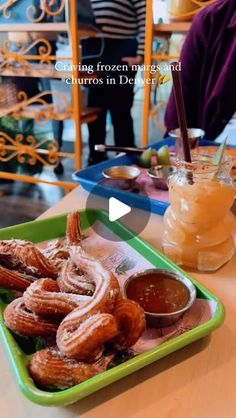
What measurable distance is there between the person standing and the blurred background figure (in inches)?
22.5

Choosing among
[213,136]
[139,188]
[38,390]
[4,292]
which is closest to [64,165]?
[213,136]

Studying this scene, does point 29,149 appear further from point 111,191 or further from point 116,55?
point 111,191

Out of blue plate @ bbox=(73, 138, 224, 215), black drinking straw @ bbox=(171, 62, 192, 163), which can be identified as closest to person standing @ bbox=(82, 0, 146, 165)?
blue plate @ bbox=(73, 138, 224, 215)

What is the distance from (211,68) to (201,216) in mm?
923

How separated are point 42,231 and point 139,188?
30 centimetres

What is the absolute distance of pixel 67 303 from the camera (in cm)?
46

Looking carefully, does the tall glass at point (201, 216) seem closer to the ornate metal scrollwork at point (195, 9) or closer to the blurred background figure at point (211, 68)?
the blurred background figure at point (211, 68)

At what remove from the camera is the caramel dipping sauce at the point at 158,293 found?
0.51m

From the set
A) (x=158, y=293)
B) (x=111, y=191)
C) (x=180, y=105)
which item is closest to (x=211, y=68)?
(x=111, y=191)

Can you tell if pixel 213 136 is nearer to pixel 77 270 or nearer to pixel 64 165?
pixel 77 270

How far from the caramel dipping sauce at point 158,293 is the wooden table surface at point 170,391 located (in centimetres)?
6

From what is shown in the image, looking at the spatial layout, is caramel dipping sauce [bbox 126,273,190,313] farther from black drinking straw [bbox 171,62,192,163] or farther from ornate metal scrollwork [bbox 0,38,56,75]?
ornate metal scrollwork [bbox 0,38,56,75]

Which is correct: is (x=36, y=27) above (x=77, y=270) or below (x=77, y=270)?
above

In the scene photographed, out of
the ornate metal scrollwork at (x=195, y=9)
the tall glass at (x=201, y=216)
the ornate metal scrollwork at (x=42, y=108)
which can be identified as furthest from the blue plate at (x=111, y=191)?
the ornate metal scrollwork at (x=42, y=108)
